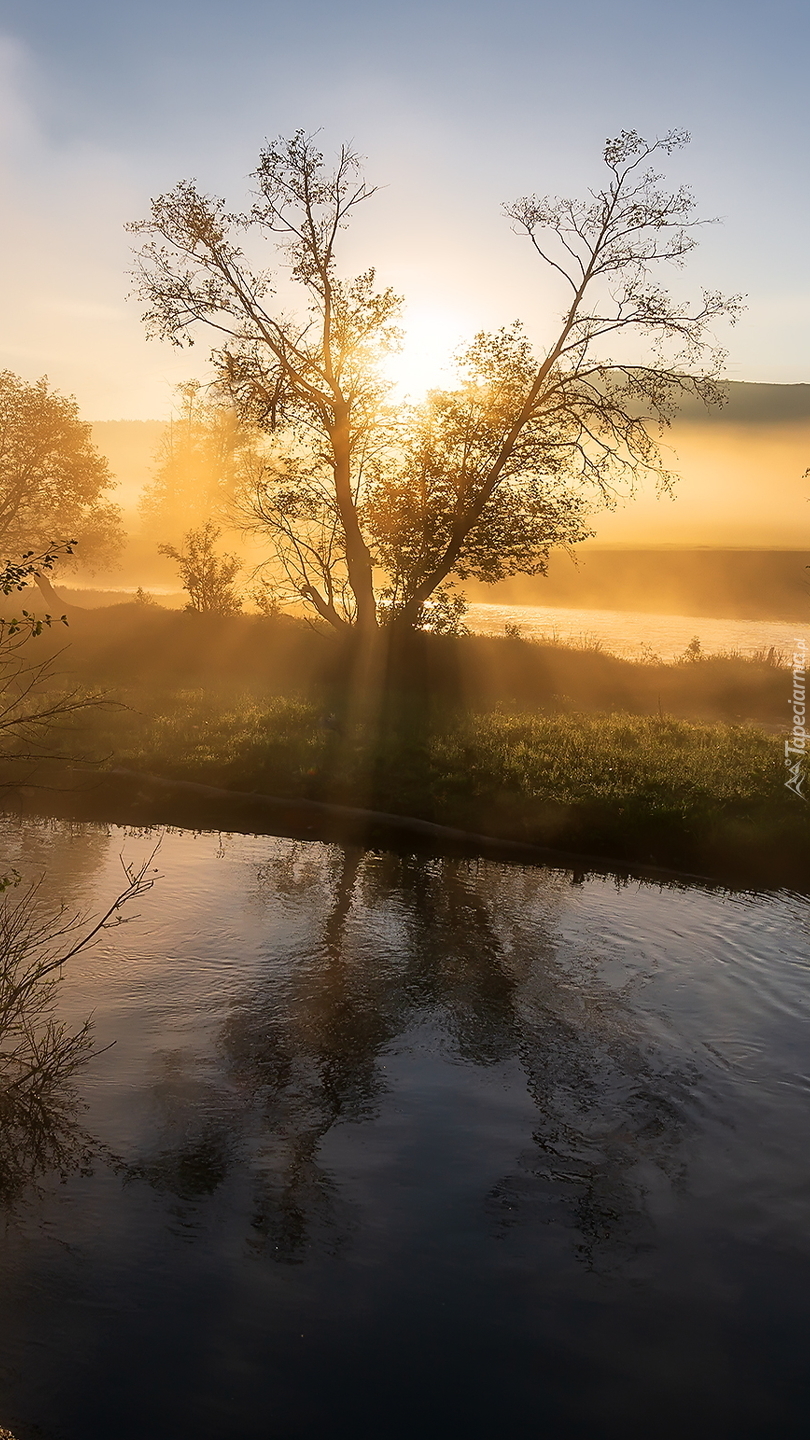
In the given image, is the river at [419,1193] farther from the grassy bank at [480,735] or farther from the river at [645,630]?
the river at [645,630]

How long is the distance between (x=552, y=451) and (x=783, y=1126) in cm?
2330

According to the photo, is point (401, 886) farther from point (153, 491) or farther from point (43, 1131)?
point (153, 491)

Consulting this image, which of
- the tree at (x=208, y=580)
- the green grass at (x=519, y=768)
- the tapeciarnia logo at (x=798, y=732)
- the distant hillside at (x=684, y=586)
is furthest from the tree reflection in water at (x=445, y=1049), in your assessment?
the distant hillside at (x=684, y=586)

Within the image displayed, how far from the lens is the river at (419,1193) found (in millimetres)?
6785

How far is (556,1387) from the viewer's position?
6898 mm

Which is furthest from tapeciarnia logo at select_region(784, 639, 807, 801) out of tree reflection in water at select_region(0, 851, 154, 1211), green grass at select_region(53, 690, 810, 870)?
tree reflection in water at select_region(0, 851, 154, 1211)

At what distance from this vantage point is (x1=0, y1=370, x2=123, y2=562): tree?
161 ft

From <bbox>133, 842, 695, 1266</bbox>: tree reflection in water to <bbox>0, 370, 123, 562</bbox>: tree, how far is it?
3961 cm

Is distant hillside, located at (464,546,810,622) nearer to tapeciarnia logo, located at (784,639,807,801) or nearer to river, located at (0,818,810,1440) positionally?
tapeciarnia logo, located at (784,639,807,801)

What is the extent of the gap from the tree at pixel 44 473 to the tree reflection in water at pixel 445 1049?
39.6 meters

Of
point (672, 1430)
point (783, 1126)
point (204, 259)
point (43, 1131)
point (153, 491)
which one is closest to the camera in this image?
point (672, 1430)

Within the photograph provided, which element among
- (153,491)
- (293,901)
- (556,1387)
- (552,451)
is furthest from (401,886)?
(153,491)

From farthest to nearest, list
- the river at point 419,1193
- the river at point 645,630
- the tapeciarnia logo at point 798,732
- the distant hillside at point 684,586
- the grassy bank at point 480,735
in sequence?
the distant hillside at point 684,586
the river at point 645,630
the tapeciarnia logo at point 798,732
the grassy bank at point 480,735
the river at point 419,1193

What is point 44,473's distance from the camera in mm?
49969
